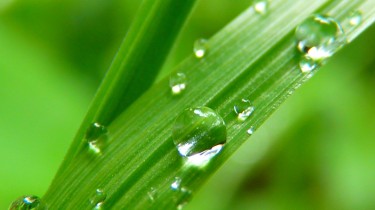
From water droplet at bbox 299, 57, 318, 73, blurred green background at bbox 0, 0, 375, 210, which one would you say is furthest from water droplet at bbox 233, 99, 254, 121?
blurred green background at bbox 0, 0, 375, 210

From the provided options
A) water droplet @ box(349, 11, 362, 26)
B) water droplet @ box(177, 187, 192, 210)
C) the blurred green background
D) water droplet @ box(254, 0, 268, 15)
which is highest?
the blurred green background

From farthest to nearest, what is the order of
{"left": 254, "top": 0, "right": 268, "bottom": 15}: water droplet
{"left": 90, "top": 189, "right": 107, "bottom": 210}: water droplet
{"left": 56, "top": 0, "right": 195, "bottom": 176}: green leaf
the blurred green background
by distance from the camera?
the blurred green background, {"left": 254, "top": 0, "right": 268, "bottom": 15}: water droplet, {"left": 56, "top": 0, "right": 195, "bottom": 176}: green leaf, {"left": 90, "top": 189, "right": 107, "bottom": 210}: water droplet

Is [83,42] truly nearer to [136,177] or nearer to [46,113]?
[46,113]

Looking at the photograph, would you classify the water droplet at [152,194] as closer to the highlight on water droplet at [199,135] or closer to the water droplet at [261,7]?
the highlight on water droplet at [199,135]

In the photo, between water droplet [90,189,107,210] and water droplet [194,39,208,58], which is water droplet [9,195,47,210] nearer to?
water droplet [90,189,107,210]

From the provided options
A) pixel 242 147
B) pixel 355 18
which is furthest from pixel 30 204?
pixel 242 147

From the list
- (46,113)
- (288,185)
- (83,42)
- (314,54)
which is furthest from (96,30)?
(314,54)

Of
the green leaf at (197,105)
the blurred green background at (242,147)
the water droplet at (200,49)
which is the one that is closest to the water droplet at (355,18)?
the green leaf at (197,105)
